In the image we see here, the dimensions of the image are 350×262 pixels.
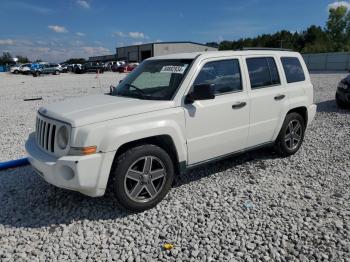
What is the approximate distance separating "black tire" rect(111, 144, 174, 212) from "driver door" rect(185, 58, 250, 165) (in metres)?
0.41

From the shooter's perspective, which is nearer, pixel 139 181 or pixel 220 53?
pixel 139 181

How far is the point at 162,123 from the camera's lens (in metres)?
3.62

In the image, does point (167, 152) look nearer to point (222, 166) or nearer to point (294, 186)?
point (222, 166)

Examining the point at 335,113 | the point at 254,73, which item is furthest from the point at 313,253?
the point at 335,113

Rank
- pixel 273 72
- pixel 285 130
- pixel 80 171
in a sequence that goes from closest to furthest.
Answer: pixel 80 171
pixel 273 72
pixel 285 130

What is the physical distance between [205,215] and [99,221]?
1276 mm

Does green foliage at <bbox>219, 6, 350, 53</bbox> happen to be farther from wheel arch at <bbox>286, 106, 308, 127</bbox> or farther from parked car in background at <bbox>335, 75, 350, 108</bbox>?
wheel arch at <bbox>286, 106, 308, 127</bbox>

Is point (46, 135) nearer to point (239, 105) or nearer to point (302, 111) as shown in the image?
point (239, 105)

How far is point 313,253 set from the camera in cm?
295

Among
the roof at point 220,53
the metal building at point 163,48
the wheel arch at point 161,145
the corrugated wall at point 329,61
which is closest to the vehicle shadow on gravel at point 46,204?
the wheel arch at point 161,145

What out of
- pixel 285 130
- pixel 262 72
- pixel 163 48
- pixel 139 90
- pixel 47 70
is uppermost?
pixel 163 48

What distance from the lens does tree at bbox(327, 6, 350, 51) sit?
6519 cm

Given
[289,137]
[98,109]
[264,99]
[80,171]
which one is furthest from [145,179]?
[289,137]

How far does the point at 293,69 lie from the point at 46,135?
4227mm
